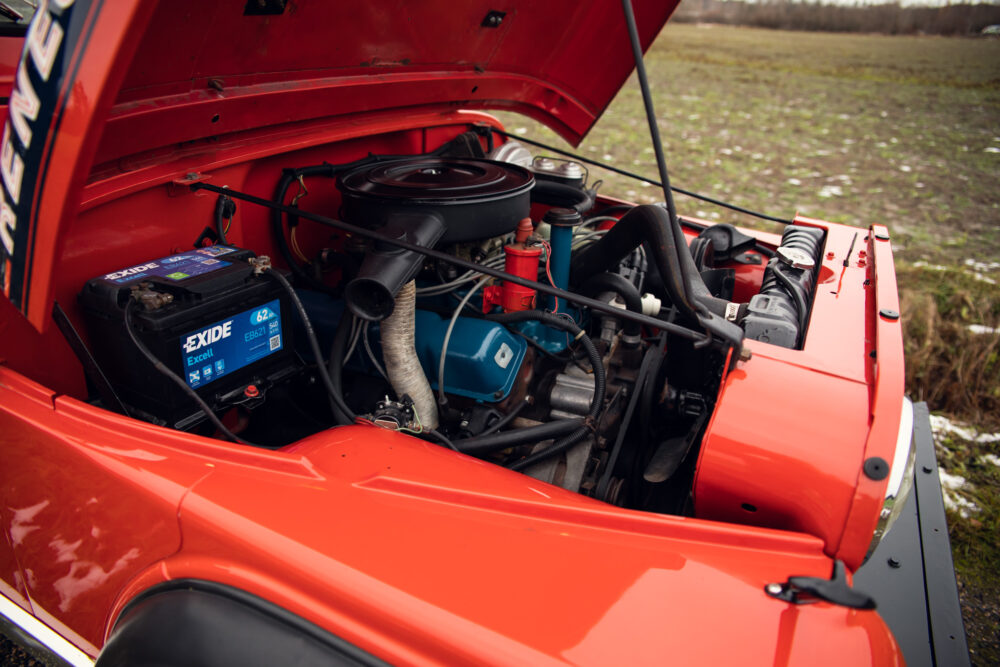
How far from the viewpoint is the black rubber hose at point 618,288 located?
1743 millimetres

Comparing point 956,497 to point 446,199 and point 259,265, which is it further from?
point 259,265

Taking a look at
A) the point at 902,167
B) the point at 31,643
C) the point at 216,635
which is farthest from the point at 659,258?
the point at 902,167

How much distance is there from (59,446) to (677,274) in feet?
4.08

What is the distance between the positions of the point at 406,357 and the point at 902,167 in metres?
7.68

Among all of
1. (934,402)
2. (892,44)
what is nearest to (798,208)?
(934,402)

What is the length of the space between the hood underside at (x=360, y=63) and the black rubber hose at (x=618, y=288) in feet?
2.76

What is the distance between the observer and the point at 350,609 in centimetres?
91

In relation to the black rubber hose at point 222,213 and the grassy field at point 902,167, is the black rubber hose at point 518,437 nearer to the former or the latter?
the black rubber hose at point 222,213

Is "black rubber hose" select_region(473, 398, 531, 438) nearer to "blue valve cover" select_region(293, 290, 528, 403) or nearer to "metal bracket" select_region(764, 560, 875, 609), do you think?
"blue valve cover" select_region(293, 290, 528, 403)

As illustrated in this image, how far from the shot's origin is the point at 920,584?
1.43 meters

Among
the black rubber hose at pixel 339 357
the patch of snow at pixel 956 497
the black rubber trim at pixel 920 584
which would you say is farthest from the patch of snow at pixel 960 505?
the black rubber hose at pixel 339 357

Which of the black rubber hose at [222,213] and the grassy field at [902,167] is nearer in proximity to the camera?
the black rubber hose at [222,213]

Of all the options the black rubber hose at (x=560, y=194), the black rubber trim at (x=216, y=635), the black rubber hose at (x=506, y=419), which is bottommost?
the black rubber trim at (x=216, y=635)

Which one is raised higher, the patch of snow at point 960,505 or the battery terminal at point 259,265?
the battery terminal at point 259,265
